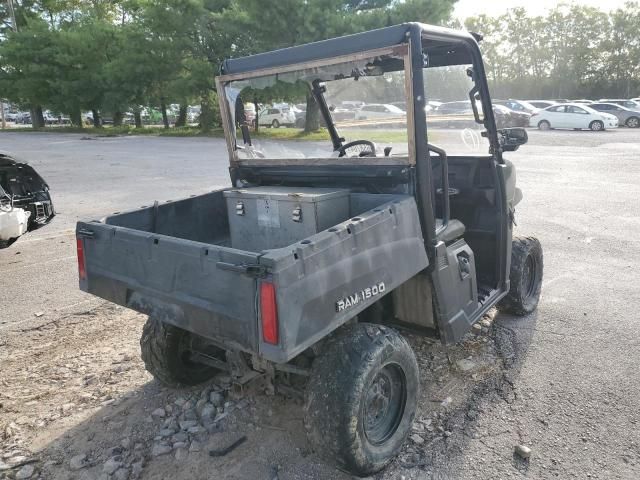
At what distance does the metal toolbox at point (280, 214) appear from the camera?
3.03 m

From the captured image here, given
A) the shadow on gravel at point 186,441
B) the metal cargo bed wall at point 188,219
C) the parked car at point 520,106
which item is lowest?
the shadow on gravel at point 186,441

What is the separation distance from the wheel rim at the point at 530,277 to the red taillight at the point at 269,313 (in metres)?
2.90

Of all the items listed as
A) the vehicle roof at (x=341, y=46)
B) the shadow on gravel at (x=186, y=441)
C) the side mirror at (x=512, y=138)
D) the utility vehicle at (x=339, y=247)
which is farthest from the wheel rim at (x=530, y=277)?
the shadow on gravel at (x=186, y=441)

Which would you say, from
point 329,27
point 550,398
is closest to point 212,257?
point 550,398

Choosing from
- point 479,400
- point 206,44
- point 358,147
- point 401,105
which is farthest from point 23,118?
point 479,400

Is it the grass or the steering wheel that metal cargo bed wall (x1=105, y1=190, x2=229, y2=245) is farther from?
the grass

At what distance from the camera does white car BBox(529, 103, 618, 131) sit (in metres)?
24.7

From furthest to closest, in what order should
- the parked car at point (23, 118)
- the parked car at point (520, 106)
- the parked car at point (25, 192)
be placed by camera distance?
the parked car at point (23, 118)
the parked car at point (520, 106)
the parked car at point (25, 192)

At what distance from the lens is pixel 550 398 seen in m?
3.33

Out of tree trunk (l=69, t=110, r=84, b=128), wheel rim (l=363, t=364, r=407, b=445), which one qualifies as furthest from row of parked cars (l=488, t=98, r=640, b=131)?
tree trunk (l=69, t=110, r=84, b=128)

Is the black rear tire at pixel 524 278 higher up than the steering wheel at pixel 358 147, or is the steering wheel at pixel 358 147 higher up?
the steering wheel at pixel 358 147

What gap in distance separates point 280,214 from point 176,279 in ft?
2.72

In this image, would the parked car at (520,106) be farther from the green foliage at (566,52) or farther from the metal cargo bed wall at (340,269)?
the metal cargo bed wall at (340,269)

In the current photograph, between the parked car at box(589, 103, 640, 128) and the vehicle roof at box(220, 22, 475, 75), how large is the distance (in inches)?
1107
